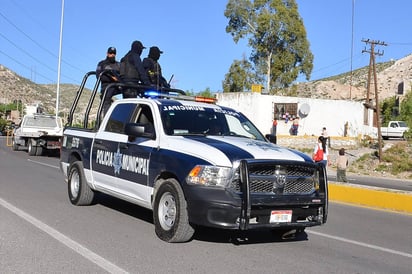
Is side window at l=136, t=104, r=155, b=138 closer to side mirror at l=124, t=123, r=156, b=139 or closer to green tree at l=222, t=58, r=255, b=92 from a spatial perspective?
side mirror at l=124, t=123, r=156, b=139

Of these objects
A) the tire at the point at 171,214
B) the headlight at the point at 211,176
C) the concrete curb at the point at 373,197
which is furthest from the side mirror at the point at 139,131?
the concrete curb at the point at 373,197

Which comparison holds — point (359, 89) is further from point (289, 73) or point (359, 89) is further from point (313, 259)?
point (313, 259)

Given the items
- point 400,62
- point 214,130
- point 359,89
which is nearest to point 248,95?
point 214,130

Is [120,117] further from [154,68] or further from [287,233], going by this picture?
[287,233]

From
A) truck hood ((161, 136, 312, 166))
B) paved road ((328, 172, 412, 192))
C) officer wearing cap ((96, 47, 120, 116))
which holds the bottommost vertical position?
paved road ((328, 172, 412, 192))

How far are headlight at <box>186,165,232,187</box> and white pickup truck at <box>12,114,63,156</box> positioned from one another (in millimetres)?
18214

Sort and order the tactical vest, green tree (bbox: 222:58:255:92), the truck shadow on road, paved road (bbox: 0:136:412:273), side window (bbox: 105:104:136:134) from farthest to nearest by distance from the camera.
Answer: green tree (bbox: 222:58:255:92), the tactical vest, side window (bbox: 105:104:136:134), the truck shadow on road, paved road (bbox: 0:136:412:273)

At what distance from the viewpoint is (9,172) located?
15.1 m

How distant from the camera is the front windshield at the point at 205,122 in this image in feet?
24.3

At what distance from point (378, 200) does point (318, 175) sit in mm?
5109

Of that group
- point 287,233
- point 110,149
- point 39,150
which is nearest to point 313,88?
point 39,150

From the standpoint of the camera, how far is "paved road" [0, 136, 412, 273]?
5691 millimetres

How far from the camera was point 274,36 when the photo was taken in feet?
165

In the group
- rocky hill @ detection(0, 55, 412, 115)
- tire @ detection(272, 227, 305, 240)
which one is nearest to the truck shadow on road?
tire @ detection(272, 227, 305, 240)
